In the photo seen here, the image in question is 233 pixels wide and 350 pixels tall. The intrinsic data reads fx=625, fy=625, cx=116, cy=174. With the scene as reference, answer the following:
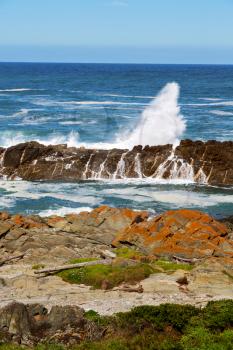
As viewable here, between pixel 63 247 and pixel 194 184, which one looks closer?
pixel 63 247

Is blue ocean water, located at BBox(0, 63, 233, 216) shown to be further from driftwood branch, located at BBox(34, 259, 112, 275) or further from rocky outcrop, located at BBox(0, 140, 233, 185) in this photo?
driftwood branch, located at BBox(34, 259, 112, 275)

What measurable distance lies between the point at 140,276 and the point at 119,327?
522 cm

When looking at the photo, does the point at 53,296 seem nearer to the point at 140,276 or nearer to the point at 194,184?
the point at 140,276

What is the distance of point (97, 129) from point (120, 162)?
70.1 ft

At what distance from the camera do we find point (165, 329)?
18.5 metres

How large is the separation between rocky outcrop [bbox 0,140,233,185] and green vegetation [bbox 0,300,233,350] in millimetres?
30181

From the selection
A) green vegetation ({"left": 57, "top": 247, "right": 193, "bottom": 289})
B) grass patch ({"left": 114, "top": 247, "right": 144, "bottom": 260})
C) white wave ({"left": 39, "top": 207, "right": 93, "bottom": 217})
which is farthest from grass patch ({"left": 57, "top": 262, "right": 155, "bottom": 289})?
white wave ({"left": 39, "top": 207, "right": 93, "bottom": 217})

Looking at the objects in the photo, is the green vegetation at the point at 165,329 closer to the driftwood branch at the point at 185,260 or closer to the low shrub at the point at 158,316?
the low shrub at the point at 158,316

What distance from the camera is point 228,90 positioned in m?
132

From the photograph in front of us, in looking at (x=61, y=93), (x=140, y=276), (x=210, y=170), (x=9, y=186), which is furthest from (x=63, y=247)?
(x=61, y=93)

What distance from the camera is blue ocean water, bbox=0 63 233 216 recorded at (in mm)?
42875

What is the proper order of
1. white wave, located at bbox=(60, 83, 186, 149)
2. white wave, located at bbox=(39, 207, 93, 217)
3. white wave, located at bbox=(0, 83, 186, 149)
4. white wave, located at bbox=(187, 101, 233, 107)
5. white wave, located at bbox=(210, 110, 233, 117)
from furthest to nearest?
white wave, located at bbox=(187, 101, 233, 107) < white wave, located at bbox=(210, 110, 233, 117) < white wave, located at bbox=(0, 83, 186, 149) < white wave, located at bbox=(60, 83, 186, 149) < white wave, located at bbox=(39, 207, 93, 217)

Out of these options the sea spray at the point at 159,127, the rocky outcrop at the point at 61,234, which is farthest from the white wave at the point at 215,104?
the rocky outcrop at the point at 61,234

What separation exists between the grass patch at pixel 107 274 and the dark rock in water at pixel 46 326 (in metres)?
4.11
